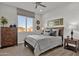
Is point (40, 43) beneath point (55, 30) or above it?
beneath

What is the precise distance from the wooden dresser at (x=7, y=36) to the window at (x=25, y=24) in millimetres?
722

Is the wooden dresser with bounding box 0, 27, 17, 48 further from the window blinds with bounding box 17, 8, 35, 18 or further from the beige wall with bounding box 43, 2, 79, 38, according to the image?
the beige wall with bounding box 43, 2, 79, 38

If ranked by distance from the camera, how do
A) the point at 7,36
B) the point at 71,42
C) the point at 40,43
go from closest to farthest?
the point at 40,43 < the point at 71,42 < the point at 7,36

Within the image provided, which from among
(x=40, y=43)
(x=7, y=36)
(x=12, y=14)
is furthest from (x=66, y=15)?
(x=7, y=36)

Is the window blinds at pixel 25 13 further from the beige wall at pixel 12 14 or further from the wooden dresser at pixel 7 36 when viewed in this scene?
the wooden dresser at pixel 7 36

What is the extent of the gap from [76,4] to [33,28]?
1.45 metres

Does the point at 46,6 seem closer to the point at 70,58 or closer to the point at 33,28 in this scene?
the point at 33,28

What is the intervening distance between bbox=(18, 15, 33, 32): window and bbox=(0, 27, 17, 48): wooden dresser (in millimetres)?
722

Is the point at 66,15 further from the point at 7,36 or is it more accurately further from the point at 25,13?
the point at 7,36

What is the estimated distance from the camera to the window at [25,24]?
2258 mm

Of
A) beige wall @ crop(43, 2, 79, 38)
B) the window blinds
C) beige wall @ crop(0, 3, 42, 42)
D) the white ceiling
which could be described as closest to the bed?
beige wall @ crop(0, 3, 42, 42)

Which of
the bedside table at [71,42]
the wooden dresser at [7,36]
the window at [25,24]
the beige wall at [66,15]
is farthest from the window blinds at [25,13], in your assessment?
the bedside table at [71,42]

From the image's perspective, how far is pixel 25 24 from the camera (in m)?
2.27

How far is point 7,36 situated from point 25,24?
1.33 metres
